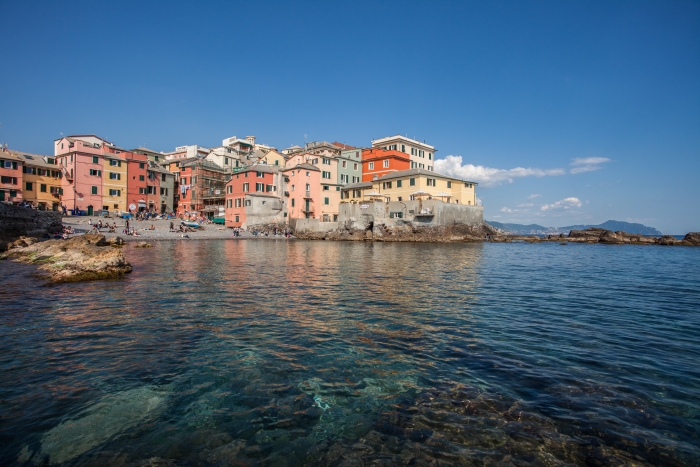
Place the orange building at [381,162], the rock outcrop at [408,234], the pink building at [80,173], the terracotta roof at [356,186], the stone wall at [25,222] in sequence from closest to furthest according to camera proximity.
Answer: the stone wall at [25,222], the rock outcrop at [408,234], the pink building at [80,173], the terracotta roof at [356,186], the orange building at [381,162]

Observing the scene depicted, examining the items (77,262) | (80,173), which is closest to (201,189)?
(80,173)

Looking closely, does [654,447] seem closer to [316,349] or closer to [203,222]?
[316,349]

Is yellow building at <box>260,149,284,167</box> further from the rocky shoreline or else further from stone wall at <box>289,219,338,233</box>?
the rocky shoreline

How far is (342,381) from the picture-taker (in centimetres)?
658

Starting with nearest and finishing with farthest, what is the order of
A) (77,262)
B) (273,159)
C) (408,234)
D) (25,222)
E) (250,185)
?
(77,262), (25,222), (408,234), (250,185), (273,159)

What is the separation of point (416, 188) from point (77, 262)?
5212 cm

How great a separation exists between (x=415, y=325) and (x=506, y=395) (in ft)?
14.3

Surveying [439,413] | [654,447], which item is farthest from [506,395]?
[654,447]

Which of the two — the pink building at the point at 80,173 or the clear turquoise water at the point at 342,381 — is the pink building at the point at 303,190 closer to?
the pink building at the point at 80,173

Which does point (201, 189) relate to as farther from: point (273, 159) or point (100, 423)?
point (100, 423)

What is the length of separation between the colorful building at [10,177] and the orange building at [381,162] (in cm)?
6164

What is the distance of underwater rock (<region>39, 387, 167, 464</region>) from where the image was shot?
179 inches

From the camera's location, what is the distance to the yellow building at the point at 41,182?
57781 millimetres

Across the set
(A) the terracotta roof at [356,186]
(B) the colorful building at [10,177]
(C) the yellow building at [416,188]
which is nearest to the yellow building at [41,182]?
(B) the colorful building at [10,177]
